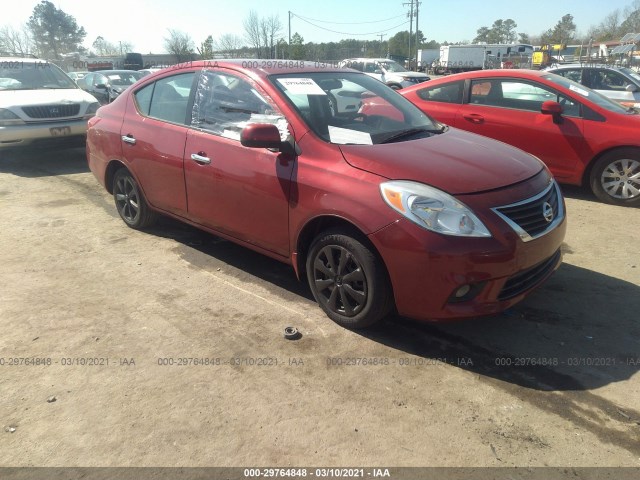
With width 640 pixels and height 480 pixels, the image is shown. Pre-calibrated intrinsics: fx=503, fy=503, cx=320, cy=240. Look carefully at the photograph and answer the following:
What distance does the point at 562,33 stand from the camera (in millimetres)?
73375

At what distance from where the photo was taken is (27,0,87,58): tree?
225ft

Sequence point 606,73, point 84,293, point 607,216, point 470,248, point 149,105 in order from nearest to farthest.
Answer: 1. point 470,248
2. point 84,293
3. point 149,105
4. point 607,216
5. point 606,73

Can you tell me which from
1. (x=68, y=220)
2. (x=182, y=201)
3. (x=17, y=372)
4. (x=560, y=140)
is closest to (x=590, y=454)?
(x=17, y=372)

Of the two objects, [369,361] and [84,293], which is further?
[84,293]

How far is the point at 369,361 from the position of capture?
3.00 metres

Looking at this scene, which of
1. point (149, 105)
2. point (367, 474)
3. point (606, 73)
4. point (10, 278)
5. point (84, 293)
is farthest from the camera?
point (606, 73)

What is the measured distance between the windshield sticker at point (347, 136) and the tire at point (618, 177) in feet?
12.6

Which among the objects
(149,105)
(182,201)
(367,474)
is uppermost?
(149,105)

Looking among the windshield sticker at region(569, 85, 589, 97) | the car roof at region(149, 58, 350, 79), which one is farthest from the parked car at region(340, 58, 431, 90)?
the car roof at region(149, 58, 350, 79)

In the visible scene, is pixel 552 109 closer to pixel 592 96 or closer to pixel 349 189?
pixel 592 96

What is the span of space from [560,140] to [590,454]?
4.65 metres

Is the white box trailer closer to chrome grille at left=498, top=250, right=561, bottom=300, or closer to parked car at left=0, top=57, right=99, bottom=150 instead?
parked car at left=0, top=57, right=99, bottom=150

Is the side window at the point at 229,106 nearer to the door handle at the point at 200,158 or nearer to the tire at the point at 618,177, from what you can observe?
the door handle at the point at 200,158

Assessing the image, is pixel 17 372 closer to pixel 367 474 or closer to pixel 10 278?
pixel 10 278
